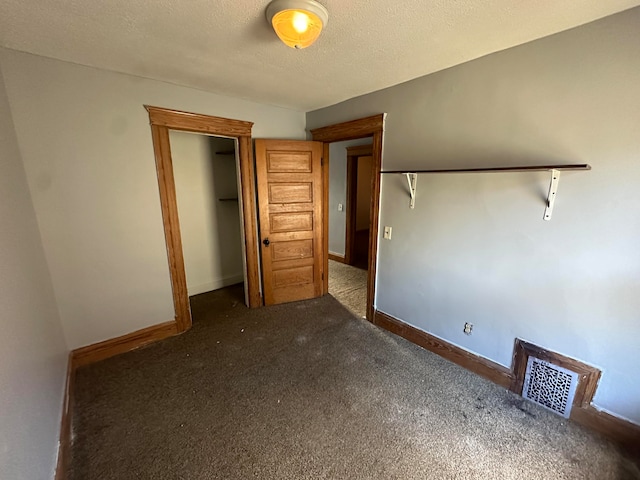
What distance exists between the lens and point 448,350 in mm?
2338

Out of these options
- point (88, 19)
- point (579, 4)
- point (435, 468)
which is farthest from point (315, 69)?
point (435, 468)

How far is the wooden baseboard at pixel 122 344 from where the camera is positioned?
2.27 m

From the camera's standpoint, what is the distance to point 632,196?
4.70 ft

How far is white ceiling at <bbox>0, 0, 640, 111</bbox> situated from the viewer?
136 centimetres

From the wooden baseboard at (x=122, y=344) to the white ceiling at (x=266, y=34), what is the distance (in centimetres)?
227

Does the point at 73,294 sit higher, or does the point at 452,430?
the point at 73,294

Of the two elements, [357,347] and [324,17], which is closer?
[324,17]

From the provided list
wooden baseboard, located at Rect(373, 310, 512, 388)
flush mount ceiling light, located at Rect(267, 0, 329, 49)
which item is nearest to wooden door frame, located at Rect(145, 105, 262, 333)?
flush mount ceiling light, located at Rect(267, 0, 329, 49)

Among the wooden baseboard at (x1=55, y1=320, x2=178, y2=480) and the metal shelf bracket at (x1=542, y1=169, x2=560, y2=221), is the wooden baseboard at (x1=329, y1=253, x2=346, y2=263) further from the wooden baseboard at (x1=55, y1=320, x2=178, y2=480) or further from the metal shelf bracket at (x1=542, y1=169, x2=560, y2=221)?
the metal shelf bracket at (x1=542, y1=169, x2=560, y2=221)

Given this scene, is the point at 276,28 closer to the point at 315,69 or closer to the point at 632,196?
the point at 315,69

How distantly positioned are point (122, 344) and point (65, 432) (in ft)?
3.02

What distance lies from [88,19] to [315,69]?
1.41 meters

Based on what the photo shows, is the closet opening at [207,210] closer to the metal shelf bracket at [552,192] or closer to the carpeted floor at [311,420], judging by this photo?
the carpeted floor at [311,420]

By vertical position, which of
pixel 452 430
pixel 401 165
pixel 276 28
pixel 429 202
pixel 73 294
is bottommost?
pixel 452 430
